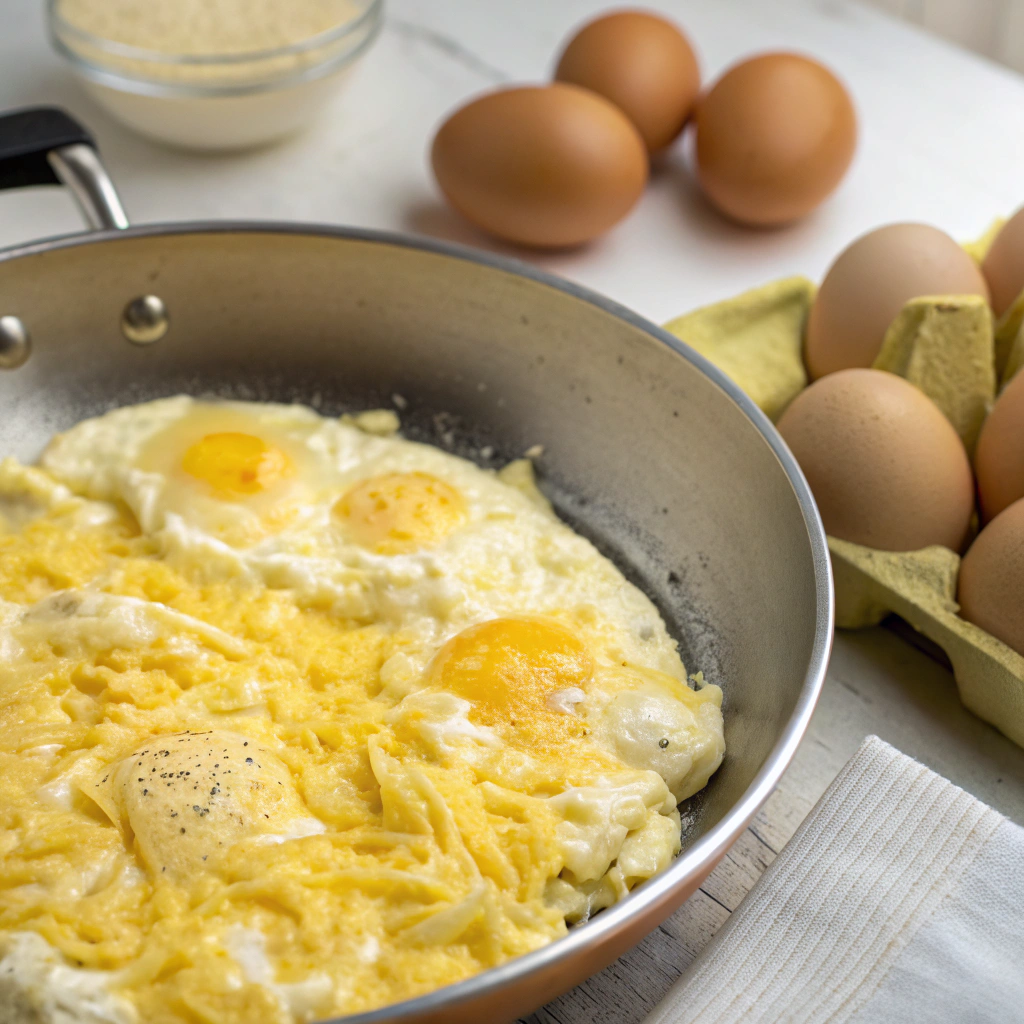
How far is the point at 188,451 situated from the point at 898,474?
1.17 meters

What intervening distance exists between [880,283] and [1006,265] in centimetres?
33

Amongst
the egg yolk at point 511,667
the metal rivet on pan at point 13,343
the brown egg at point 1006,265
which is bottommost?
the metal rivet on pan at point 13,343

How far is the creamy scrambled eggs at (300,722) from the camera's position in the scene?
1.23 meters

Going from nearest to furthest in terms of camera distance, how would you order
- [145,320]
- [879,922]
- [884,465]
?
[879,922] → [884,465] → [145,320]

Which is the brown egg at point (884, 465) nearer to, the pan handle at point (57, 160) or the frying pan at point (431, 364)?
the frying pan at point (431, 364)

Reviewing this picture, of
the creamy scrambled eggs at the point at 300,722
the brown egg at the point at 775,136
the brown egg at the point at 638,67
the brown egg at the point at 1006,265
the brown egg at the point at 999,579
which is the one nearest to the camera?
the creamy scrambled eggs at the point at 300,722

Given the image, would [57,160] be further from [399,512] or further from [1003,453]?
[1003,453]

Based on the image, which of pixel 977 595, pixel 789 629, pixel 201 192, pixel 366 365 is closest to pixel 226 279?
pixel 366 365

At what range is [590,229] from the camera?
253 cm

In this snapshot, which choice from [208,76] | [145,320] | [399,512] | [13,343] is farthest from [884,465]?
[208,76]

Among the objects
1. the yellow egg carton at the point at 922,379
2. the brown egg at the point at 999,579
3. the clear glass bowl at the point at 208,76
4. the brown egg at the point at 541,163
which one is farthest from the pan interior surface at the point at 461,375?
the clear glass bowl at the point at 208,76

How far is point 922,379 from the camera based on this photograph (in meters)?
1.95

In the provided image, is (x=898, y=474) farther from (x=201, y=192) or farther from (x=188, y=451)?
(x=201, y=192)

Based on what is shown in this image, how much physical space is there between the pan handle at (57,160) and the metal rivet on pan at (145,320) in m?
0.14
